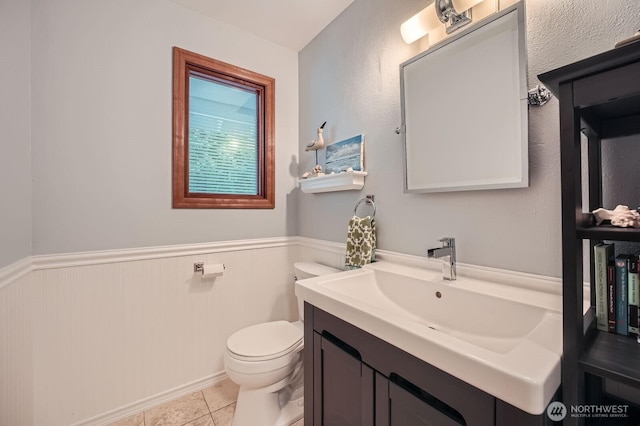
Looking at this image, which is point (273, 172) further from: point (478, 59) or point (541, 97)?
point (541, 97)

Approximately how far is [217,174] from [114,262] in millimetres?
776

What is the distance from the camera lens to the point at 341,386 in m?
0.94

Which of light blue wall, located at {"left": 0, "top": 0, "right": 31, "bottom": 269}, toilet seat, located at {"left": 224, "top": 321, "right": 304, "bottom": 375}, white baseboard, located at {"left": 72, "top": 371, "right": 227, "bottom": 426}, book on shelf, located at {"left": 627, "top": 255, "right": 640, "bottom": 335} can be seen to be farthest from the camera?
white baseboard, located at {"left": 72, "top": 371, "right": 227, "bottom": 426}

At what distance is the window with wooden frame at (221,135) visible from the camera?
5.51 feet

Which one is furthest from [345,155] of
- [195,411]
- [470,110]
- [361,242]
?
[195,411]

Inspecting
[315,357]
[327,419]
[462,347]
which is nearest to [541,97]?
[462,347]

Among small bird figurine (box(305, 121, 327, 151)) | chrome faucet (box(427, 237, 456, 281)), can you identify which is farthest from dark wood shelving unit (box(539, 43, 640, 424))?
small bird figurine (box(305, 121, 327, 151))

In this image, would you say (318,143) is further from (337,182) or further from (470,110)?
(470,110)

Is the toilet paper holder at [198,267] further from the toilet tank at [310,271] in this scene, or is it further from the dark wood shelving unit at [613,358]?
the dark wood shelving unit at [613,358]

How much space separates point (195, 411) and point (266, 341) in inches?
25.0

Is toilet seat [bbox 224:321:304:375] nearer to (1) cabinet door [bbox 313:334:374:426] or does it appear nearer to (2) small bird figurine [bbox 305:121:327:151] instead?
(1) cabinet door [bbox 313:334:374:426]

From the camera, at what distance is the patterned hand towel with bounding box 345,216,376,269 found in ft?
4.79

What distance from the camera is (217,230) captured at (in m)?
1.82

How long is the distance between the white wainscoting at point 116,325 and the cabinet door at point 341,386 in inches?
40.2
